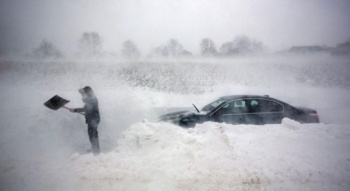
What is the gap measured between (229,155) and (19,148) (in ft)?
18.1

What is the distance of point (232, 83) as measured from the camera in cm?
1794

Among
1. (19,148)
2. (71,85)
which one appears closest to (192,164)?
(19,148)

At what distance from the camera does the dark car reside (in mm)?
5918

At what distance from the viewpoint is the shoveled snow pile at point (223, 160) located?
3604 mm

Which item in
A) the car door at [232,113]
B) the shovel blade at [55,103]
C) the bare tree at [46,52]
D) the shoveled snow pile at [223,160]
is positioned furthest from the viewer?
the bare tree at [46,52]

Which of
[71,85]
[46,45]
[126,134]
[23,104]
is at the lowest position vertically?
[126,134]

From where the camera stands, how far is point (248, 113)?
19.7 ft

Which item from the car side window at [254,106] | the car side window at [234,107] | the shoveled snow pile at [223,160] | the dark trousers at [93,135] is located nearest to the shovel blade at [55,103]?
the dark trousers at [93,135]

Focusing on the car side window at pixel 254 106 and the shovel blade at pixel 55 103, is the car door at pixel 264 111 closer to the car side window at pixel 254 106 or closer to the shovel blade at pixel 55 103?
the car side window at pixel 254 106

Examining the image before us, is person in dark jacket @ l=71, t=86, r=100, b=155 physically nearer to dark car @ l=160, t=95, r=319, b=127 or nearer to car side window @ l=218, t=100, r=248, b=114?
dark car @ l=160, t=95, r=319, b=127

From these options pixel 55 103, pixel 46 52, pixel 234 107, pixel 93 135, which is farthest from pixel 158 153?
pixel 46 52

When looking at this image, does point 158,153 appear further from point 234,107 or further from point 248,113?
point 248,113

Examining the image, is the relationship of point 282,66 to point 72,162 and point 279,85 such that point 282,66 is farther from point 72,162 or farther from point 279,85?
point 72,162

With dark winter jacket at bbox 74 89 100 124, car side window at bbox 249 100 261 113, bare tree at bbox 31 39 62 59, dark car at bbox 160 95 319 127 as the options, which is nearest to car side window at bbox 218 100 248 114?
dark car at bbox 160 95 319 127
